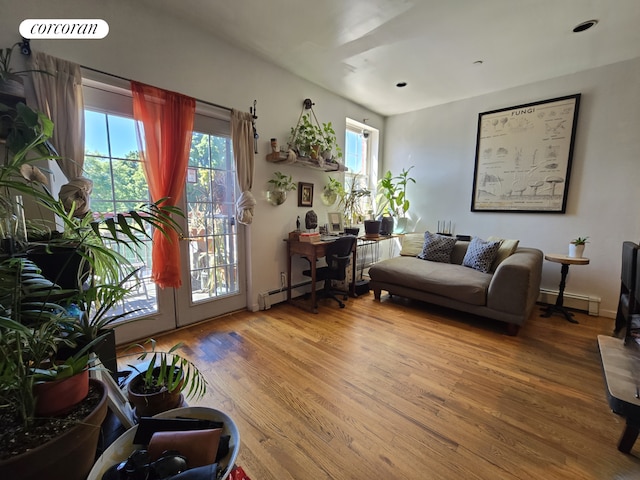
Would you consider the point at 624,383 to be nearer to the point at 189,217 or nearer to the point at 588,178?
the point at 588,178

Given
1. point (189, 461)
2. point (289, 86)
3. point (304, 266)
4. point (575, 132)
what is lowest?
point (304, 266)

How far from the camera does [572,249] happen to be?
9.49 feet

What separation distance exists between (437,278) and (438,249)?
759 mm

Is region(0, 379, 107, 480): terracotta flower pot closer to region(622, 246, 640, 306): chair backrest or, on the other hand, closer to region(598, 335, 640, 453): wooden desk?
region(598, 335, 640, 453): wooden desk

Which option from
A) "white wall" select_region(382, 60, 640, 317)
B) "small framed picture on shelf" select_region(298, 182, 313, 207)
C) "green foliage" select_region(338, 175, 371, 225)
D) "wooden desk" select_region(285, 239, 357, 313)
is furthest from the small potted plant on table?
"small framed picture on shelf" select_region(298, 182, 313, 207)

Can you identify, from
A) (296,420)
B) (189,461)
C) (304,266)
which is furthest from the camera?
(304,266)

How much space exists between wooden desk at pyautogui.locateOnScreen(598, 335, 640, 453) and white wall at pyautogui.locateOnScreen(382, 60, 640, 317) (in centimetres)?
168

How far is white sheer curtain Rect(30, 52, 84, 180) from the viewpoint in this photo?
5.53 feet

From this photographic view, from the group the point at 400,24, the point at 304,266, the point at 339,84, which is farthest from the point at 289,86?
the point at 304,266

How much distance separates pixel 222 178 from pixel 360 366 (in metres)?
2.20

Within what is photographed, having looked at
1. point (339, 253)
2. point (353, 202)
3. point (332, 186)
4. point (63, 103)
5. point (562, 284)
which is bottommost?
point (562, 284)

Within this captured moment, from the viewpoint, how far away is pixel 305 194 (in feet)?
11.4

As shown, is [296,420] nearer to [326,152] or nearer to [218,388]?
[218,388]

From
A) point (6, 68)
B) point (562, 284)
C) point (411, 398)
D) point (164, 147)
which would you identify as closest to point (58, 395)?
point (411, 398)
